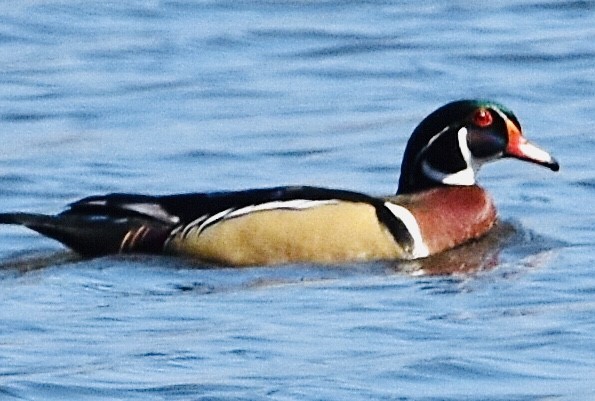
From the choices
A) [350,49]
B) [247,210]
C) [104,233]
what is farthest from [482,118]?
[350,49]

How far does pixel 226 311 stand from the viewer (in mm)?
10883

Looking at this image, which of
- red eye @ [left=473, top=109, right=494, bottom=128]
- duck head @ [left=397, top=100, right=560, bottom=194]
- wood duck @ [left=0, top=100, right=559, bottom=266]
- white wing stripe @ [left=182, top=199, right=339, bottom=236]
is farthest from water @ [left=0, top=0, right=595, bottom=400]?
red eye @ [left=473, top=109, right=494, bottom=128]

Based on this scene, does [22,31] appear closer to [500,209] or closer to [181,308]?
[500,209]

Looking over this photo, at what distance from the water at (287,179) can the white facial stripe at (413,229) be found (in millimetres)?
163

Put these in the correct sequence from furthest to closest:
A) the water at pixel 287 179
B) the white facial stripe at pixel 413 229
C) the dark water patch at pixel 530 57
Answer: the dark water patch at pixel 530 57, the white facial stripe at pixel 413 229, the water at pixel 287 179

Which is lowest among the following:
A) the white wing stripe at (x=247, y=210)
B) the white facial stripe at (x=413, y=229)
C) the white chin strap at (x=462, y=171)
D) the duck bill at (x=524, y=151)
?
the white facial stripe at (x=413, y=229)

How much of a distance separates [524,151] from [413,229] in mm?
801

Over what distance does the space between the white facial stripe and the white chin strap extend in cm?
60

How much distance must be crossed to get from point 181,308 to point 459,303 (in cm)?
114

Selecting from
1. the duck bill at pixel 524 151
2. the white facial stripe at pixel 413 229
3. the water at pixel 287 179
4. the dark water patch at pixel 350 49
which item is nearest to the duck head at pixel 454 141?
the duck bill at pixel 524 151

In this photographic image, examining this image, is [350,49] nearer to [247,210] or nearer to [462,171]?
[462,171]

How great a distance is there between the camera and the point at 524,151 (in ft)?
41.8

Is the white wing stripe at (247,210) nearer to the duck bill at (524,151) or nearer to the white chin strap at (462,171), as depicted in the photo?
the white chin strap at (462,171)

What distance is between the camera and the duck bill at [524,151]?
41.4 feet
